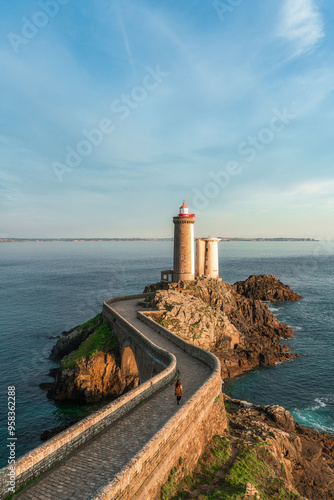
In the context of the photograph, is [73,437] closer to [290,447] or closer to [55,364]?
[290,447]

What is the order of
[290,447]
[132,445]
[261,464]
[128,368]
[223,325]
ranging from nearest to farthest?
[132,445] → [261,464] → [290,447] → [128,368] → [223,325]

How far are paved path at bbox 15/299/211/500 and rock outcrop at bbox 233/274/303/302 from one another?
2365 inches

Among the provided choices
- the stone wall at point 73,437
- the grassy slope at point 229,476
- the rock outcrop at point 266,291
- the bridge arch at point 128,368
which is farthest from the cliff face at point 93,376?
the rock outcrop at point 266,291

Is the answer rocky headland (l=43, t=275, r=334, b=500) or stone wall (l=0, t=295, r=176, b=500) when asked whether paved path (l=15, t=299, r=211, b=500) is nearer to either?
stone wall (l=0, t=295, r=176, b=500)

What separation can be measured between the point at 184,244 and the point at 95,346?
20.3 metres

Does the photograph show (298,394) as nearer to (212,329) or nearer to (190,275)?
(212,329)

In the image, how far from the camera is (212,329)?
3741 centimetres

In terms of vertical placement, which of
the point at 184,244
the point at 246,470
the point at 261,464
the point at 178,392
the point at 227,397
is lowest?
the point at 227,397

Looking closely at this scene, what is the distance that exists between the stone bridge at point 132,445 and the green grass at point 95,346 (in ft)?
48.0

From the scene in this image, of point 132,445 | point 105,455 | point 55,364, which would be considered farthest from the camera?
point 55,364

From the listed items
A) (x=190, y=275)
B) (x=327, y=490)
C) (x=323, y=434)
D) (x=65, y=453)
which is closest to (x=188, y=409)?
(x=65, y=453)

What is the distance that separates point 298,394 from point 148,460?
26142 millimetres

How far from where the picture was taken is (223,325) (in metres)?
40.0

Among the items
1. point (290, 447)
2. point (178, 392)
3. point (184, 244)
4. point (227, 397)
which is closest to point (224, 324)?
point (184, 244)
